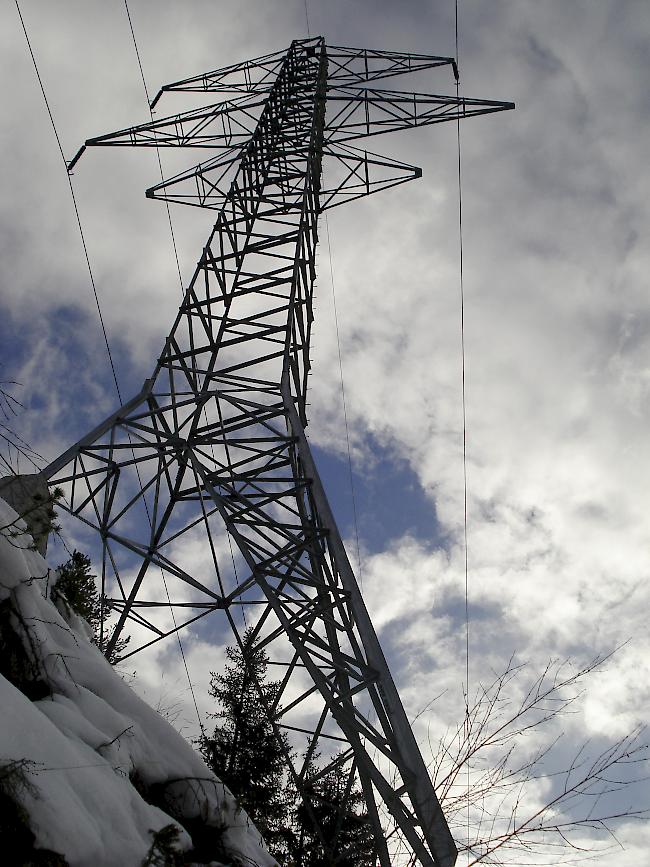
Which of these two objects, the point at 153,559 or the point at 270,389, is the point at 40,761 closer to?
the point at 153,559

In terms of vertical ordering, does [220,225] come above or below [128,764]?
above

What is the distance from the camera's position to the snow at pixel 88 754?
2963 mm

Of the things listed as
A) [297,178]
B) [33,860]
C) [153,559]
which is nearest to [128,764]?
[33,860]

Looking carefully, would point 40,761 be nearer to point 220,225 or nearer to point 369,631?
point 369,631

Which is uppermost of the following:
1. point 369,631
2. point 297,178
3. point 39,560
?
point 297,178

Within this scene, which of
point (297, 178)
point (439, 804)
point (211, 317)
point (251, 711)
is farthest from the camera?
point (251, 711)

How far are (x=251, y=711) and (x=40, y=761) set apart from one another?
12.1 meters

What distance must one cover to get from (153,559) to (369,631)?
2.88 meters

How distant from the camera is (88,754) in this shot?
136 inches

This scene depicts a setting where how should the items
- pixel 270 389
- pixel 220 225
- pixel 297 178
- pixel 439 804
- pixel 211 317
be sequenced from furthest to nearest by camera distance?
pixel 297 178 < pixel 220 225 < pixel 211 317 < pixel 270 389 < pixel 439 804

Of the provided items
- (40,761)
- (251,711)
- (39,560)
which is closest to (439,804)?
(40,761)

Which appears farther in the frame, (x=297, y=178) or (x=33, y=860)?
(x=297, y=178)

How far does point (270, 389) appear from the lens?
875 centimetres

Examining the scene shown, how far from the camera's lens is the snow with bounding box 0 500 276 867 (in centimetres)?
296
